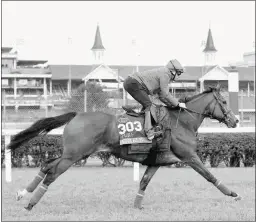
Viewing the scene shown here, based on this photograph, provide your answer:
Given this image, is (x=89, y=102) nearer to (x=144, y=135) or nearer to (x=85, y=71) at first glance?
(x=144, y=135)

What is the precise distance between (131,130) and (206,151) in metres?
6.52

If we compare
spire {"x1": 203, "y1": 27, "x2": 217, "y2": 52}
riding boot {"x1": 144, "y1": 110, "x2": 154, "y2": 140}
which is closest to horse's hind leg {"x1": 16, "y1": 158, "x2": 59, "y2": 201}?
riding boot {"x1": 144, "y1": 110, "x2": 154, "y2": 140}

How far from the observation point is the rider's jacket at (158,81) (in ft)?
23.5

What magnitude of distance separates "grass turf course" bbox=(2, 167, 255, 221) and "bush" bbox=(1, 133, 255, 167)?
1677 mm

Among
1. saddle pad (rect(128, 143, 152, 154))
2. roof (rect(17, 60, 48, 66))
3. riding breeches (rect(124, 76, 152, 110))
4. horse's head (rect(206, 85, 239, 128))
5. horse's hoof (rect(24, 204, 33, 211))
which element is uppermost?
roof (rect(17, 60, 48, 66))

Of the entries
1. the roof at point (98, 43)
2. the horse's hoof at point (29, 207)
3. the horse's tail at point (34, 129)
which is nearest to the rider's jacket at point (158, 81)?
the horse's tail at point (34, 129)

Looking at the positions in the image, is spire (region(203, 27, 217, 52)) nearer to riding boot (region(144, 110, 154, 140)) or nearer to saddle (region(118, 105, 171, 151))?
saddle (region(118, 105, 171, 151))

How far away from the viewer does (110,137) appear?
279 inches

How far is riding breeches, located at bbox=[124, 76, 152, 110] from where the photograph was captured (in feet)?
23.8

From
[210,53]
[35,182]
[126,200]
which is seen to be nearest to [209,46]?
[210,53]

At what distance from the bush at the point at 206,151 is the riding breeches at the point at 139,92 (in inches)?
228

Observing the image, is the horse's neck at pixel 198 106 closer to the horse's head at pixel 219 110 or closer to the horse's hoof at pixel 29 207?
the horse's head at pixel 219 110

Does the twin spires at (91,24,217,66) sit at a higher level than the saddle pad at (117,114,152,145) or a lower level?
higher

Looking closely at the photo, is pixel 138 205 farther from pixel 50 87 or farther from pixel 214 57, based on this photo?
pixel 214 57
